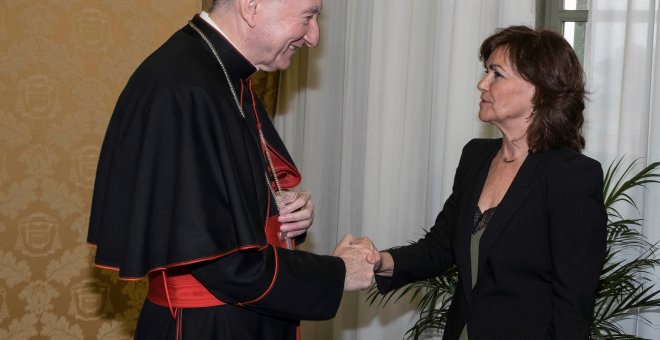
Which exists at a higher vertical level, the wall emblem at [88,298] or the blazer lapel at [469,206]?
the blazer lapel at [469,206]

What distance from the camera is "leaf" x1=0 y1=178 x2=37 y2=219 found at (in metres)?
4.02

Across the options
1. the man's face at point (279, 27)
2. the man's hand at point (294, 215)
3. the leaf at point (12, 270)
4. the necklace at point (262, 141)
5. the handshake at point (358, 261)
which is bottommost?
the leaf at point (12, 270)

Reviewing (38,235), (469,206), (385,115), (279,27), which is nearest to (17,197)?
(38,235)

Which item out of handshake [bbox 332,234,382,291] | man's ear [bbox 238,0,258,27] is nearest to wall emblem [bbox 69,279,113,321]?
handshake [bbox 332,234,382,291]

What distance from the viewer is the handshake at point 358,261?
247 cm

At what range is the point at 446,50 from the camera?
409 centimetres

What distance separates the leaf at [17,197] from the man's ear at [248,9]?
86.3 inches

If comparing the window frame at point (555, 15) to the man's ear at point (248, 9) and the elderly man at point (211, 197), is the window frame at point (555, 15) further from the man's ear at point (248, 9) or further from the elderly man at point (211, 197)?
the man's ear at point (248, 9)

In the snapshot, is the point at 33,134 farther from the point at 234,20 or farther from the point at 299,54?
the point at 234,20

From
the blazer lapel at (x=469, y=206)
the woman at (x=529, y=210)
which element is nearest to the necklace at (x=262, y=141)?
the woman at (x=529, y=210)

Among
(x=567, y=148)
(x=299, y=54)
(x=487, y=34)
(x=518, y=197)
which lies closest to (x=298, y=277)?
(x=518, y=197)

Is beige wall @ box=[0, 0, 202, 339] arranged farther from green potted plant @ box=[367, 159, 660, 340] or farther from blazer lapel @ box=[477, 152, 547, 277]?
blazer lapel @ box=[477, 152, 547, 277]

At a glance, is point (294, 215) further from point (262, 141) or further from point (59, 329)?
point (59, 329)

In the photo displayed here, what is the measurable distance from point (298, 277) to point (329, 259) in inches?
6.9
